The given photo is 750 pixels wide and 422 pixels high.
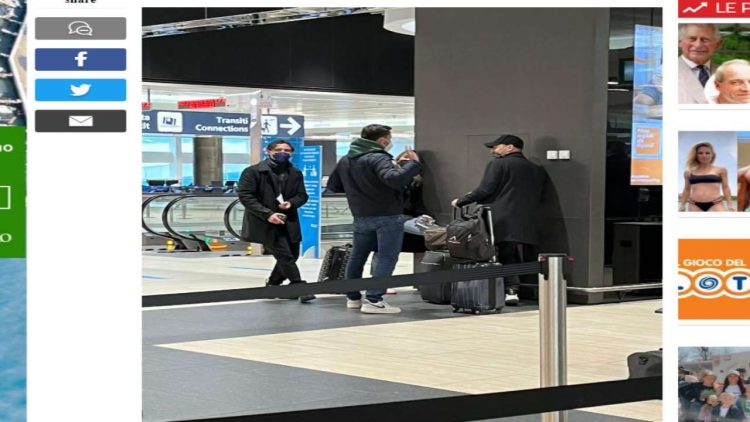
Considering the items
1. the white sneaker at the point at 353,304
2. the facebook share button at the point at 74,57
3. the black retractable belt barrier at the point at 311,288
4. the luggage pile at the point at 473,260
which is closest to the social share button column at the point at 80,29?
the facebook share button at the point at 74,57

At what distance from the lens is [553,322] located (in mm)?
5176

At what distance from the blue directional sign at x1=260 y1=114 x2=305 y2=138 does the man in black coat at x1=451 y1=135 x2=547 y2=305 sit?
35.8 ft

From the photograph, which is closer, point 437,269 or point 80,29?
point 80,29

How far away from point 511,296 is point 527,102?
1.84 meters

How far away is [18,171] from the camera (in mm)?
→ 3055

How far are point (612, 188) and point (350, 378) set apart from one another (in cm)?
492

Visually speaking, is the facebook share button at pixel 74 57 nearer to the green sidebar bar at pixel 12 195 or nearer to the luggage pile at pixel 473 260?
the green sidebar bar at pixel 12 195

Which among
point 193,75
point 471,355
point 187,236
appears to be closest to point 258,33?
point 193,75

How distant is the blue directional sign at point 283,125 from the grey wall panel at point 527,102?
30.7 ft

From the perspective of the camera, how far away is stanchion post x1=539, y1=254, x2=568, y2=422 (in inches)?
197

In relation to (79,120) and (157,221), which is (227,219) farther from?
(79,120)

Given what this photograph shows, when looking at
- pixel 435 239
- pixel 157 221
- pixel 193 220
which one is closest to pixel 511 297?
pixel 435 239

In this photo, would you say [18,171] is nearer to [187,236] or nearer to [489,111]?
[489,111]

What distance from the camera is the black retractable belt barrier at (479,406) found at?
316cm
